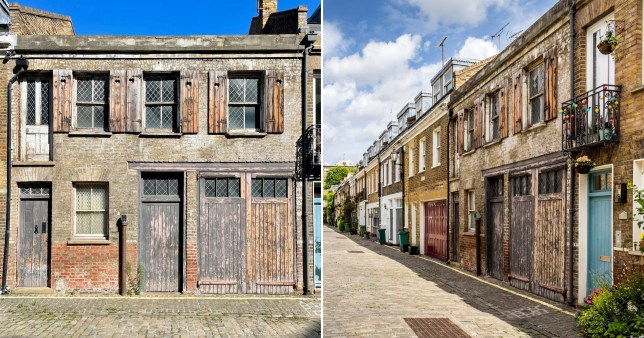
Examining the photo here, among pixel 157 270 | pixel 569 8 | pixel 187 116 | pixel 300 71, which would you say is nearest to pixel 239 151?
pixel 187 116

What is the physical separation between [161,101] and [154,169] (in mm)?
1506

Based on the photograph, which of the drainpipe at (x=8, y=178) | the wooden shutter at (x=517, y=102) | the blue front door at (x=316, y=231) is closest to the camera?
the drainpipe at (x=8, y=178)

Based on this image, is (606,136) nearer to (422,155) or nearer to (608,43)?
(608,43)

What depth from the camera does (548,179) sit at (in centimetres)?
1202

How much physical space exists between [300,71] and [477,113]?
5.95 metres

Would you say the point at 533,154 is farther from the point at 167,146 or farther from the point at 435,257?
the point at 435,257

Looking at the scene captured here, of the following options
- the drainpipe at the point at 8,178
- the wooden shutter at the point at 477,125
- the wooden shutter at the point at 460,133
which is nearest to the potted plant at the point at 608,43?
the wooden shutter at the point at 477,125

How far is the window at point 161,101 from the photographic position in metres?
12.9

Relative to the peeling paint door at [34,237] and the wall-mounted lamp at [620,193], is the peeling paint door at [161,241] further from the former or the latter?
the wall-mounted lamp at [620,193]

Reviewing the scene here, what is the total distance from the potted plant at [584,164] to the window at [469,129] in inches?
286

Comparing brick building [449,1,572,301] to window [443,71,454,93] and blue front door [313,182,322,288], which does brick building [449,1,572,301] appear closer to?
window [443,71,454,93]

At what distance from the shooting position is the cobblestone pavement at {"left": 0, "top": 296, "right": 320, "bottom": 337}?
29.1 ft

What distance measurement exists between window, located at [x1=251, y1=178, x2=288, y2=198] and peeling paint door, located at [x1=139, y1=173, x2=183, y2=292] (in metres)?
1.60

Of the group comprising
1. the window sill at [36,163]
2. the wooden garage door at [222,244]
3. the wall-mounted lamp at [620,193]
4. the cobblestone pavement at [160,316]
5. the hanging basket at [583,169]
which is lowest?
the cobblestone pavement at [160,316]
